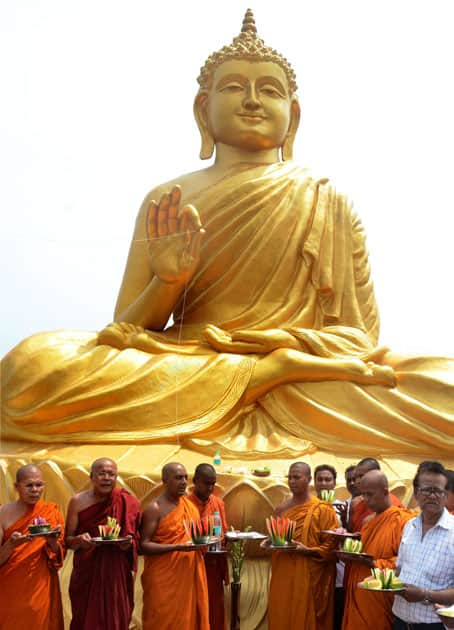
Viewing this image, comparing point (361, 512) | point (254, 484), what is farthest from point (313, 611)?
point (254, 484)

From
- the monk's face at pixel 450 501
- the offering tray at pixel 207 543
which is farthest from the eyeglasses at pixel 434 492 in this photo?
the offering tray at pixel 207 543

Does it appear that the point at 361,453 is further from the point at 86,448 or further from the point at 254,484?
the point at 86,448

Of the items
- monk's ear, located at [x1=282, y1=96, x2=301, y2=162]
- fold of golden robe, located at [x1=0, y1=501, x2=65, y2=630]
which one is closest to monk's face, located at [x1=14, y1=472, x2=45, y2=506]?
fold of golden robe, located at [x1=0, y1=501, x2=65, y2=630]

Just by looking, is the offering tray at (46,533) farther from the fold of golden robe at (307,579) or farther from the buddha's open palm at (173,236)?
the buddha's open palm at (173,236)

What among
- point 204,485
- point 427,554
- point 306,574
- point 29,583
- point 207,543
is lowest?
point 29,583

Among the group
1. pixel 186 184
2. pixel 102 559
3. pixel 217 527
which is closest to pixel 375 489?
pixel 217 527

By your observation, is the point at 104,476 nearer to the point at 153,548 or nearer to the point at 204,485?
the point at 153,548

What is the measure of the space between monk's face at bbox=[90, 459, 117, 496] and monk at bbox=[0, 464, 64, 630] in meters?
0.25

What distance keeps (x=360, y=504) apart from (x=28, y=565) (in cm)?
158

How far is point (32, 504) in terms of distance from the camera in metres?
4.39

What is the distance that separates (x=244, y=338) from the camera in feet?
23.0

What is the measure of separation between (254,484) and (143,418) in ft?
3.96

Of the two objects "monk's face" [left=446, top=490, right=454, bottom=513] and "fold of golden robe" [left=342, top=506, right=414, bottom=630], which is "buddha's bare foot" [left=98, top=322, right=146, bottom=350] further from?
"monk's face" [left=446, top=490, right=454, bottom=513]

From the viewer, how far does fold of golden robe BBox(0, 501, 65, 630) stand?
169 inches
